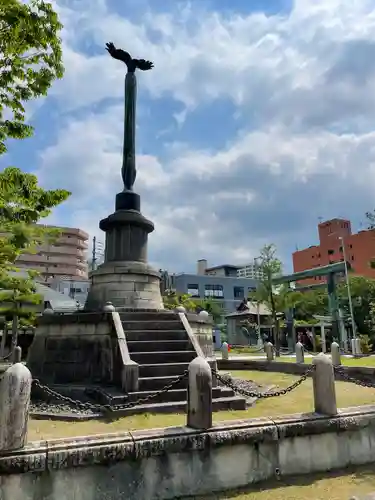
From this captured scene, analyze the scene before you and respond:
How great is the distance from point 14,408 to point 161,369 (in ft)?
16.3

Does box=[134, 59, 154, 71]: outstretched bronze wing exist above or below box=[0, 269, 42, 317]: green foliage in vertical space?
above

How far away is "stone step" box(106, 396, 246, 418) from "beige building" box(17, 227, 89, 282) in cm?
7114

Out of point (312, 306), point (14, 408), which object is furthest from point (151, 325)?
point (312, 306)

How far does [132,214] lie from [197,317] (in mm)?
4377

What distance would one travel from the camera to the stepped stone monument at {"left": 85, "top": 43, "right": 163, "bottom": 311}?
12648mm

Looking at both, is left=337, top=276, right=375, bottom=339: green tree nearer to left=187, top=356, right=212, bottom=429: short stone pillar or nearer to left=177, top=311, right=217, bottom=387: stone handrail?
left=177, top=311, right=217, bottom=387: stone handrail

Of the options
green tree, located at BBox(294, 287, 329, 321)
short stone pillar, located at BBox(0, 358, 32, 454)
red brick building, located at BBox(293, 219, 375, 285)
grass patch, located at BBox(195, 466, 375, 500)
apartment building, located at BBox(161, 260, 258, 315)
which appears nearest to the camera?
short stone pillar, located at BBox(0, 358, 32, 454)

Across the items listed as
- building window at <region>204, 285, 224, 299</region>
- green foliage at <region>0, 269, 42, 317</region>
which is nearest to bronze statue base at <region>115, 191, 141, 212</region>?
green foliage at <region>0, 269, 42, 317</region>

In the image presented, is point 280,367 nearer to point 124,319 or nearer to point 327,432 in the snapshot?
point 124,319

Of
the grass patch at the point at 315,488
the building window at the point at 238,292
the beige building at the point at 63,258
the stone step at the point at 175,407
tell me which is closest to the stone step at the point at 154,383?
the stone step at the point at 175,407

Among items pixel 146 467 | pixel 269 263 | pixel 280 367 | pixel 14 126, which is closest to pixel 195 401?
pixel 146 467

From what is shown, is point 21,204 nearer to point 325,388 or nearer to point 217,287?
point 325,388

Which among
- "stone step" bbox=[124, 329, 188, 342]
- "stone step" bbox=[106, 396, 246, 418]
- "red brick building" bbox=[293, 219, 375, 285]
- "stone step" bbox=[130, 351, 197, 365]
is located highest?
"red brick building" bbox=[293, 219, 375, 285]

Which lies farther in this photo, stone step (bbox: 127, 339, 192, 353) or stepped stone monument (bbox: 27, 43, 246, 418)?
stone step (bbox: 127, 339, 192, 353)
